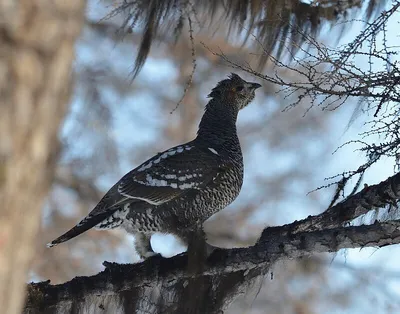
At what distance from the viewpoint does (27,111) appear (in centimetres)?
119

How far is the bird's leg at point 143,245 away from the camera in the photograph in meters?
4.06

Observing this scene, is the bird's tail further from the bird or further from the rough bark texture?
the rough bark texture

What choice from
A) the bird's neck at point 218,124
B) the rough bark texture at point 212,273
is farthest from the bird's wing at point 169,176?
the rough bark texture at point 212,273

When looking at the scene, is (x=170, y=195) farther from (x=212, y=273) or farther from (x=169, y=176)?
(x=212, y=273)

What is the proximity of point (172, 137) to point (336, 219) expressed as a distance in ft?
27.0

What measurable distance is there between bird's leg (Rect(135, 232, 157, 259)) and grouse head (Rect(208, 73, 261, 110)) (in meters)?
1.18

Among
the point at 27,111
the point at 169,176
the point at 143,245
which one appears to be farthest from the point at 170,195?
the point at 27,111

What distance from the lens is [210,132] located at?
186 inches

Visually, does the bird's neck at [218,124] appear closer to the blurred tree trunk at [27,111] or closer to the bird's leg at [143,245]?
the bird's leg at [143,245]

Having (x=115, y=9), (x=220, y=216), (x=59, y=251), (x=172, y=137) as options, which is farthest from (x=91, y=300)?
(x=172, y=137)

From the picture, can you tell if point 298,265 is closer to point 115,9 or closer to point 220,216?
point 115,9

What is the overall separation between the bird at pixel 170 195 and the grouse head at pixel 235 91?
524 mm

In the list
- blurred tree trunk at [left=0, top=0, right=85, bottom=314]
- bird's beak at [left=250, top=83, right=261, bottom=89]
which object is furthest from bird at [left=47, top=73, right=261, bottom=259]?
blurred tree trunk at [left=0, top=0, right=85, bottom=314]

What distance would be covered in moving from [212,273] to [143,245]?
3.08 ft
